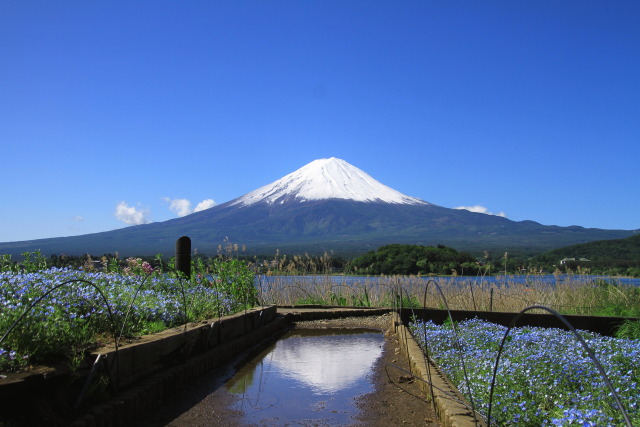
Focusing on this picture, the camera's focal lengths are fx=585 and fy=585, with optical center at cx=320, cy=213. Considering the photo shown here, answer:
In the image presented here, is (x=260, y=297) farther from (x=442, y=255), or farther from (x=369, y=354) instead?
(x=442, y=255)

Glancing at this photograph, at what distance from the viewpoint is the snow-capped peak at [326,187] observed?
175 meters

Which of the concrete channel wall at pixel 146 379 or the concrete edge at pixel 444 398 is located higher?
the concrete channel wall at pixel 146 379

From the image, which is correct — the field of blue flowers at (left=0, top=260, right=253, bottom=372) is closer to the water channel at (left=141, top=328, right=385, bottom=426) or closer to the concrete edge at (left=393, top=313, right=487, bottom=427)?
the water channel at (left=141, top=328, right=385, bottom=426)

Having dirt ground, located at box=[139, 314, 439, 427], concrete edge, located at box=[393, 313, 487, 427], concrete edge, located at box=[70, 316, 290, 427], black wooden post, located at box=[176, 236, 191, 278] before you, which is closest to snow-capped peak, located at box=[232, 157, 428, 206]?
black wooden post, located at box=[176, 236, 191, 278]

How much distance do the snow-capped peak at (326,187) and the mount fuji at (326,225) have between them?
0.29m

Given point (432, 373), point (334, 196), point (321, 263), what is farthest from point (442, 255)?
point (334, 196)

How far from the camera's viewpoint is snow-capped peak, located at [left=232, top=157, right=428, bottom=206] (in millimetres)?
174875

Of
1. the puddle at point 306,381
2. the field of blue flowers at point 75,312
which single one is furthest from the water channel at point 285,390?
the field of blue flowers at point 75,312

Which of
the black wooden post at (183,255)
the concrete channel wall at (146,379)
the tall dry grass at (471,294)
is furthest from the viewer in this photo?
the tall dry grass at (471,294)

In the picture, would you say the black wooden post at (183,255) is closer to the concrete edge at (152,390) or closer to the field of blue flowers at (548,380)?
the concrete edge at (152,390)

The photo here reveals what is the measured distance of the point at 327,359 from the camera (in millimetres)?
7480

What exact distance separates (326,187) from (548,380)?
17989 centimetres

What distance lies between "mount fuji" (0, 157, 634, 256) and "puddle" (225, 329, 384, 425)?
350 ft

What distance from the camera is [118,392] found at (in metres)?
4.48
